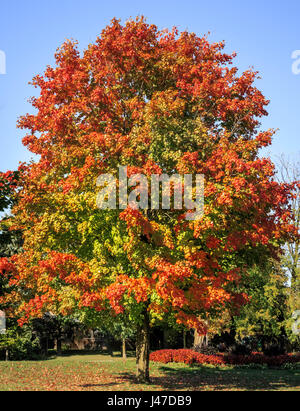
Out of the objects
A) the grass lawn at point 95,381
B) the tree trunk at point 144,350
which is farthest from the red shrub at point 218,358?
the tree trunk at point 144,350

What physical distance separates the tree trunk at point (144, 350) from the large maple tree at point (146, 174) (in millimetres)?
54

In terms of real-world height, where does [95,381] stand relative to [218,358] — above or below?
above

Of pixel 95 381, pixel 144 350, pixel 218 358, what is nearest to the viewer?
pixel 144 350

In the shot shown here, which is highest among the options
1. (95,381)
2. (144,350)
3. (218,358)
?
(144,350)

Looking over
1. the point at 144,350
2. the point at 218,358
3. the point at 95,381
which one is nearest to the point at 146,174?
the point at 144,350

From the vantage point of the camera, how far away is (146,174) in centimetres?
1456

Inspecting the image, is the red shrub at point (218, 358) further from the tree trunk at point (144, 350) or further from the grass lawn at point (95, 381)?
the tree trunk at point (144, 350)

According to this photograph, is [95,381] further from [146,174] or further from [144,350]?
[146,174]

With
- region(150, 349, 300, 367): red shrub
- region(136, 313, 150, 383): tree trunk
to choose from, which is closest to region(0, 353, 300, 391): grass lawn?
region(136, 313, 150, 383): tree trunk

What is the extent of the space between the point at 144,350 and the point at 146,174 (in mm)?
7883

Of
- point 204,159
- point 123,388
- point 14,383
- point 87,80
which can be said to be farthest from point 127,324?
point 87,80

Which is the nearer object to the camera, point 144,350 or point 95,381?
point 144,350

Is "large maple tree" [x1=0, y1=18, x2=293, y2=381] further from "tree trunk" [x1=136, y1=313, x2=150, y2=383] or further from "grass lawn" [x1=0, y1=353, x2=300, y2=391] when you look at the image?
"grass lawn" [x1=0, y1=353, x2=300, y2=391]

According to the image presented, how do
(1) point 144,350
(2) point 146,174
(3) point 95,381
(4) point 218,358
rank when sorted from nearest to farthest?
1. (2) point 146,174
2. (1) point 144,350
3. (3) point 95,381
4. (4) point 218,358
